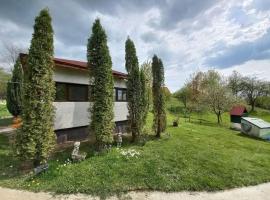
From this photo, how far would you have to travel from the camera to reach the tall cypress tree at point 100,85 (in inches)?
333

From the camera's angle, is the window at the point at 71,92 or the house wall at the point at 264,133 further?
the house wall at the point at 264,133

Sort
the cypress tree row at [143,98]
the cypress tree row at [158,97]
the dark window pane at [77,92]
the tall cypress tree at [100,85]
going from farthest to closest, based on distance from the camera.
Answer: the cypress tree row at [158,97]
the cypress tree row at [143,98]
the dark window pane at [77,92]
the tall cypress tree at [100,85]

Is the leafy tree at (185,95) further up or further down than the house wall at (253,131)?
further up

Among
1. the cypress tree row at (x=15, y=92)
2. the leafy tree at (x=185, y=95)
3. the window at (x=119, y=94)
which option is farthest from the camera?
the leafy tree at (x=185, y=95)

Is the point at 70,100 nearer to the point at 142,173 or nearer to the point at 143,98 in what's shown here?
the point at 143,98

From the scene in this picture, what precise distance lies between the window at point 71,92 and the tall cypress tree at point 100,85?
6.53 feet

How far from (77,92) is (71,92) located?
452 millimetres

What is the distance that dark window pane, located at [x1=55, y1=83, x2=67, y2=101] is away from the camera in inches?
374

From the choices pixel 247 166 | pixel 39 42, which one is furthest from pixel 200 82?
pixel 39 42

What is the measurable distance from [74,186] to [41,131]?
2.37 meters

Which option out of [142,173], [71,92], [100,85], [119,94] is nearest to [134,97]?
[100,85]

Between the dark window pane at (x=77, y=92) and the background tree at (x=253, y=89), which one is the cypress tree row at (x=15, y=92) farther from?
the background tree at (x=253, y=89)

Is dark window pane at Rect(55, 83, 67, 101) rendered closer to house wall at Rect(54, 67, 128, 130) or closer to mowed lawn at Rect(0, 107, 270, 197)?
house wall at Rect(54, 67, 128, 130)

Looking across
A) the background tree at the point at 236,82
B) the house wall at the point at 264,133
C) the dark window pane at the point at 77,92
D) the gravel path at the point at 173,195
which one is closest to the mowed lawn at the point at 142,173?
the gravel path at the point at 173,195
